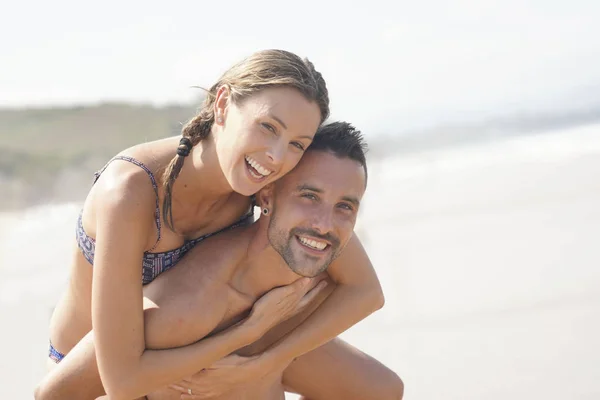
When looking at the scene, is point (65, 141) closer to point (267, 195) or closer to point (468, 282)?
Answer: point (468, 282)

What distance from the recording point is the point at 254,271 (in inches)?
155

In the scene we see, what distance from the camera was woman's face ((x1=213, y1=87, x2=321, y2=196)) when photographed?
346 centimetres

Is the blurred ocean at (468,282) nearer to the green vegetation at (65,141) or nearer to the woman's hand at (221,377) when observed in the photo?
the woman's hand at (221,377)

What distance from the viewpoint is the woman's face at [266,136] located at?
11.4ft

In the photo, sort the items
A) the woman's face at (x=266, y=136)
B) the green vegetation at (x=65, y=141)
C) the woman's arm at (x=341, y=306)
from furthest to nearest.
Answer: the green vegetation at (x=65, y=141)
the woman's arm at (x=341, y=306)
the woman's face at (x=266, y=136)

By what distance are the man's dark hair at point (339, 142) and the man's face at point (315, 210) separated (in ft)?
0.10

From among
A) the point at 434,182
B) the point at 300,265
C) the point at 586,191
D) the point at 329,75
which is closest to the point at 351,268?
the point at 300,265

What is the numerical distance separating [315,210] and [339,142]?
12.8 inches

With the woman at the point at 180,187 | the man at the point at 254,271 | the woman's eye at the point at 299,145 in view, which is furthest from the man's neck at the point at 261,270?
the woman's eye at the point at 299,145

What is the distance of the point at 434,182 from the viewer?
13.3 metres

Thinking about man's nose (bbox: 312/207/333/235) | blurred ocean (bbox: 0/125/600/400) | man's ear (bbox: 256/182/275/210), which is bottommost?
blurred ocean (bbox: 0/125/600/400)

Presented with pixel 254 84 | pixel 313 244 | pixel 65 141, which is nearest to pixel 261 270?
pixel 313 244

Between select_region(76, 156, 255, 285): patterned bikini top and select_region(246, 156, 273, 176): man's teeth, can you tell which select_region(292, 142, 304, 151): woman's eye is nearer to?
select_region(246, 156, 273, 176): man's teeth

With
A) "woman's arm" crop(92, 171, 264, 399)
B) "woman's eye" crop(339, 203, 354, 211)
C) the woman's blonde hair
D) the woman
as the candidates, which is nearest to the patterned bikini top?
the woman
